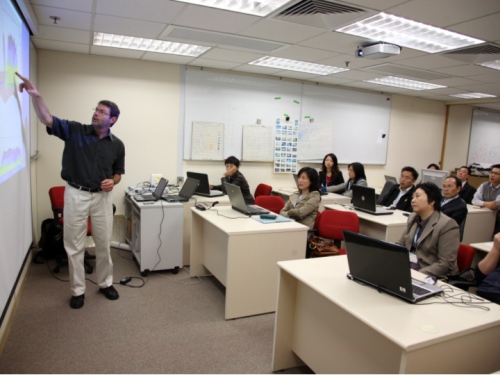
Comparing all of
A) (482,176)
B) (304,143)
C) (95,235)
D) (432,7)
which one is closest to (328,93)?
(304,143)

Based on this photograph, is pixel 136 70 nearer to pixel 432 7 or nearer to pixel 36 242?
pixel 36 242

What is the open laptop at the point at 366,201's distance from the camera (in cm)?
402

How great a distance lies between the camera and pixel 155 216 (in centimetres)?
386

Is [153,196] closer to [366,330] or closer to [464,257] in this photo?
[366,330]

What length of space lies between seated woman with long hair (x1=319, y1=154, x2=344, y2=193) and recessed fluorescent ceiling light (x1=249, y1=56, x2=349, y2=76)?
4.52 feet

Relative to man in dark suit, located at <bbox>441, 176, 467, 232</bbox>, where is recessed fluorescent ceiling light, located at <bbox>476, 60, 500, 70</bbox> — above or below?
above

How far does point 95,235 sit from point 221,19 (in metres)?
2.27

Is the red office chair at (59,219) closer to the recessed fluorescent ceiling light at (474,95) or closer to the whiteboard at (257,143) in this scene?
the whiteboard at (257,143)

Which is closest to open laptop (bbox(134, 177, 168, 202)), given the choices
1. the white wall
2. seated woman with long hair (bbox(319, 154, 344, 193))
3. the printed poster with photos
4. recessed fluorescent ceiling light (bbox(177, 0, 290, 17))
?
the white wall

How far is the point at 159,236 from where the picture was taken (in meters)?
3.89

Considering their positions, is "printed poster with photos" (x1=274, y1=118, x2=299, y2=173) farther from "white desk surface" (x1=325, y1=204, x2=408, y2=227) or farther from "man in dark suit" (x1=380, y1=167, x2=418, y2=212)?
"white desk surface" (x1=325, y1=204, x2=408, y2=227)

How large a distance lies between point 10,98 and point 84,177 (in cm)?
79

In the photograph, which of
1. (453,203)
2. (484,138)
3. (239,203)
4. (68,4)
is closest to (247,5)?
(68,4)

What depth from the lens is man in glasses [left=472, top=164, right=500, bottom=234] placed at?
15.5 ft
